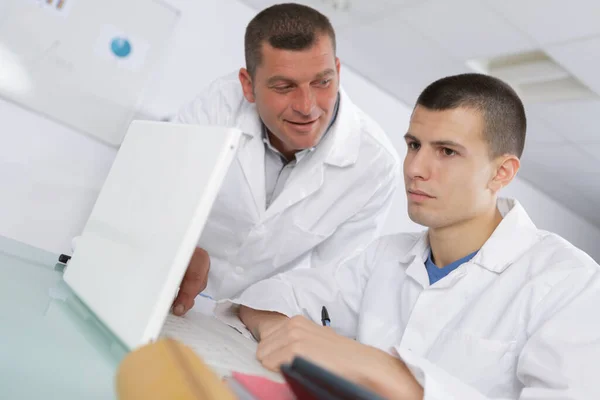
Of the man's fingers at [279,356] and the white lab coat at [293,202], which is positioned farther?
the white lab coat at [293,202]

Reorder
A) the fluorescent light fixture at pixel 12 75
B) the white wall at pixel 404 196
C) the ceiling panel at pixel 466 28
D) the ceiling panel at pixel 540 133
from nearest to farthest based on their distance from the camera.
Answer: the ceiling panel at pixel 466 28, the fluorescent light fixture at pixel 12 75, the ceiling panel at pixel 540 133, the white wall at pixel 404 196

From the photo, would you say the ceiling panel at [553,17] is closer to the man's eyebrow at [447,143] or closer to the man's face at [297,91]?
the man's face at [297,91]

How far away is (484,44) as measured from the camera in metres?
2.65

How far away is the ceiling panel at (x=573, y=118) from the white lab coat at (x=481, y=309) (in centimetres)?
226

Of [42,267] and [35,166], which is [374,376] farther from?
[35,166]

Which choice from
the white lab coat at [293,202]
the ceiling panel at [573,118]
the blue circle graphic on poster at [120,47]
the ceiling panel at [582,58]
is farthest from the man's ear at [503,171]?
the blue circle graphic on poster at [120,47]

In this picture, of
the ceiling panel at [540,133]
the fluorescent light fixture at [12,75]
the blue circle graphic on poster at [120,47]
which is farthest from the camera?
the ceiling panel at [540,133]

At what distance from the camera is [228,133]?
560mm

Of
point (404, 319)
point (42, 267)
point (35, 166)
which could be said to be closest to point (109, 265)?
point (42, 267)

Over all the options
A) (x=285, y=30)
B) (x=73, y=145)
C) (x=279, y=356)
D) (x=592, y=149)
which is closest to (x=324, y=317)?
(x=279, y=356)

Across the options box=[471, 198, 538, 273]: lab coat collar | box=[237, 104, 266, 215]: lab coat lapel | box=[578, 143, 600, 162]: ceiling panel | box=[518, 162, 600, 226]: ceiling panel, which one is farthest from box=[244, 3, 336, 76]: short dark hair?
box=[518, 162, 600, 226]: ceiling panel

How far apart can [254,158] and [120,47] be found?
5.41 feet

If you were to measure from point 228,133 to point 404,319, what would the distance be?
2.54ft

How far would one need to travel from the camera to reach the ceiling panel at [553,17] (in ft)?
6.93
